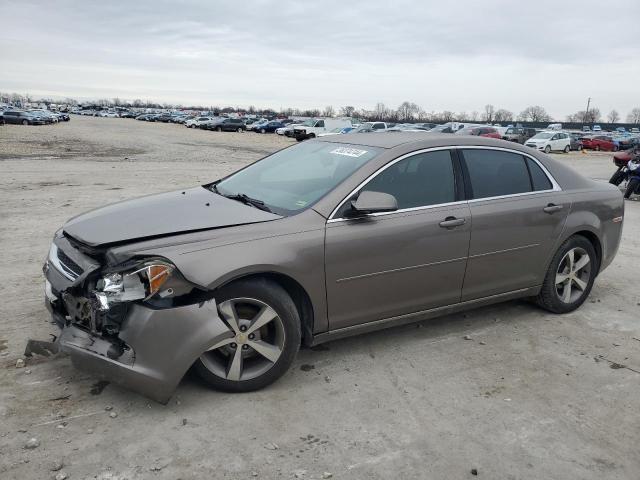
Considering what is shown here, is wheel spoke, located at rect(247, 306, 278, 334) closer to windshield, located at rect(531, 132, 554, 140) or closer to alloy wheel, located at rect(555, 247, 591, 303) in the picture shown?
alloy wheel, located at rect(555, 247, 591, 303)

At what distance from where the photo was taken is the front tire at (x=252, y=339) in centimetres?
327

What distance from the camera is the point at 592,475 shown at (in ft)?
9.17

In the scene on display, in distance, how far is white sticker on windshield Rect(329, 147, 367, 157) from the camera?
13.7 ft

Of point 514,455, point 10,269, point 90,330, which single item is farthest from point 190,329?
point 10,269

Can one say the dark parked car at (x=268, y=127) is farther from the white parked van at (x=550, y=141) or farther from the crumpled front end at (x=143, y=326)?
the crumpled front end at (x=143, y=326)

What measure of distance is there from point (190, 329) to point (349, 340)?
1.57 m

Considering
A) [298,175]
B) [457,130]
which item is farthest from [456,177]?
[457,130]

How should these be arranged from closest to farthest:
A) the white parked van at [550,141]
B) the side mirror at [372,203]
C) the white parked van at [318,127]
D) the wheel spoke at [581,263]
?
the side mirror at [372,203] < the wheel spoke at [581,263] < the white parked van at [550,141] < the white parked van at [318,127]

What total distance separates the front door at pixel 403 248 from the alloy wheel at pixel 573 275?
1.31 metres

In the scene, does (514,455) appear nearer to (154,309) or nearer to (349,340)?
(349,340)

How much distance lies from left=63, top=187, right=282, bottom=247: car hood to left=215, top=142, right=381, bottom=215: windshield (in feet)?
0.78

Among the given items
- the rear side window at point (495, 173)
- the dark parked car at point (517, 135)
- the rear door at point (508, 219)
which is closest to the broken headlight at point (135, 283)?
the rear door at point (508, 219)

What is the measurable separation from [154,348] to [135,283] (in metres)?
0.39

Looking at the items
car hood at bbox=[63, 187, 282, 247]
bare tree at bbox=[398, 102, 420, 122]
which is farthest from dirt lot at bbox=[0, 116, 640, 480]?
bare tree at bbox=[398, 102, 420, 122]
